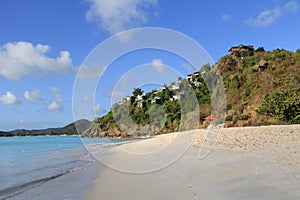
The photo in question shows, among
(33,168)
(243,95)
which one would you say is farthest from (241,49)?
(33,168)

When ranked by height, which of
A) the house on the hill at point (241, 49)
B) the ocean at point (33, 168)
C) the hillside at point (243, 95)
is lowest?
the ocean at point (33, 168)

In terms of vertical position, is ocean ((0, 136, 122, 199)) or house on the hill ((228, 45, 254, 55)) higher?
house on the hill ((228, 45, 254, 55))

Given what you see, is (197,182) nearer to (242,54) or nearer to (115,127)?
(242,54)

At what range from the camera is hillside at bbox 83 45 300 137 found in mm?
24188

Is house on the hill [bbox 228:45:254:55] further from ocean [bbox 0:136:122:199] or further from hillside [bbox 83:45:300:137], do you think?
ocean [bbox 0:136:122:199]

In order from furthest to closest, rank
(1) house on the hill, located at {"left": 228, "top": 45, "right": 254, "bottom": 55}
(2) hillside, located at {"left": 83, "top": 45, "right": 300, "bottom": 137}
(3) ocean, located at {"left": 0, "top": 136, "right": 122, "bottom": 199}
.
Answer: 1. (1) house on the hill, located at {"left": 228, "top": 45, "right": 254, "bottom": 55}
2. (2) hillside, located at {"left": 83, "top": 45, "right": 300, "bottom": 137}
3. (3) ocean, located at {"left": 0, "top": 136, "right": 122, "bottom": 199}

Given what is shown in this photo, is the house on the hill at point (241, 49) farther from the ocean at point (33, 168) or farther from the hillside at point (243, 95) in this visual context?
the ocean at point (33, 168)

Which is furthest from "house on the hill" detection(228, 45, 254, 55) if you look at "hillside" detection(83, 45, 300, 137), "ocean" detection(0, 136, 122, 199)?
"ocean" detection(0, 136, 122, 199)

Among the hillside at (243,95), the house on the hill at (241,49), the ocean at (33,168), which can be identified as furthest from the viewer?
the house on the hill at (241,49)

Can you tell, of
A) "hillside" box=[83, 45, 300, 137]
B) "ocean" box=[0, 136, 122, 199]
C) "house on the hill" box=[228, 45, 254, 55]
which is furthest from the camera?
"house on the hill" box=[228, 45, 254, 55]

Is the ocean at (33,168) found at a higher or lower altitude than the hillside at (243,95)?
lower

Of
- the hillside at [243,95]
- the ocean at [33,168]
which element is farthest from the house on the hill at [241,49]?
Answer: the ocean at [33,168]

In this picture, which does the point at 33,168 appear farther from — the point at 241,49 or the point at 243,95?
the point at 241,49

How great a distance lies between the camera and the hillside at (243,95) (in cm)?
2419
